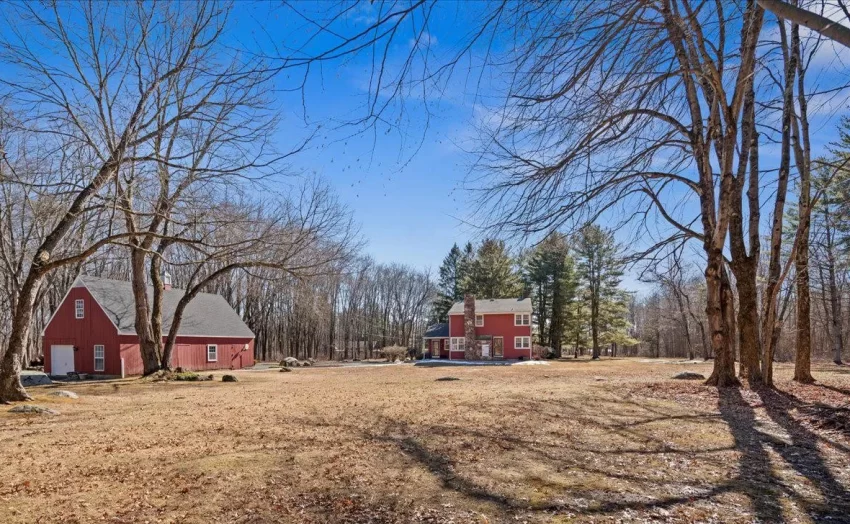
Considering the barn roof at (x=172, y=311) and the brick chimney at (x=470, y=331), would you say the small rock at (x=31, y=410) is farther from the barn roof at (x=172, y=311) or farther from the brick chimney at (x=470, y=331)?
the brick chimney at (x=470, y=331)

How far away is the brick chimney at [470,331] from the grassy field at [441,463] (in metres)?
30.8

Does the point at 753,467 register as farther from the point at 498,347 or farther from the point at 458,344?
the point at 458,344

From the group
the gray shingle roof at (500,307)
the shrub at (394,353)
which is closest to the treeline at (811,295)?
the gray shingle roof at (500,307)

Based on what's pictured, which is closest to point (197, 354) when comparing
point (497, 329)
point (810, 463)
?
point (497, 329)

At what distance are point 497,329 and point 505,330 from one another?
2.20 ft

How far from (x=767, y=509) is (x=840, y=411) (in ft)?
18.9

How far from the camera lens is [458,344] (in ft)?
143

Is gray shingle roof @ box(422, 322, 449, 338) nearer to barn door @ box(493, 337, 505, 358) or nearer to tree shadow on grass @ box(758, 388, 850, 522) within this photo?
barn door @ box(493, 337, 505, 358)

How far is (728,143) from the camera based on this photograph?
11.4m

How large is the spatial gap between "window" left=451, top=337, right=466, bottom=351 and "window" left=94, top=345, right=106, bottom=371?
25.2 metres

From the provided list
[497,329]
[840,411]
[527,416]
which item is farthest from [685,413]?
[497,329]

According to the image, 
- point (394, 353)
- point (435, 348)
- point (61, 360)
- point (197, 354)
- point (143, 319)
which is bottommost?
point (394, 353)

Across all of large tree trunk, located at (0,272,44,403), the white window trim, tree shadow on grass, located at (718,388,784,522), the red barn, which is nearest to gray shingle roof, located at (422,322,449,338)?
the white window trim

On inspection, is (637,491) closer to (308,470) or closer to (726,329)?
(308,470)
